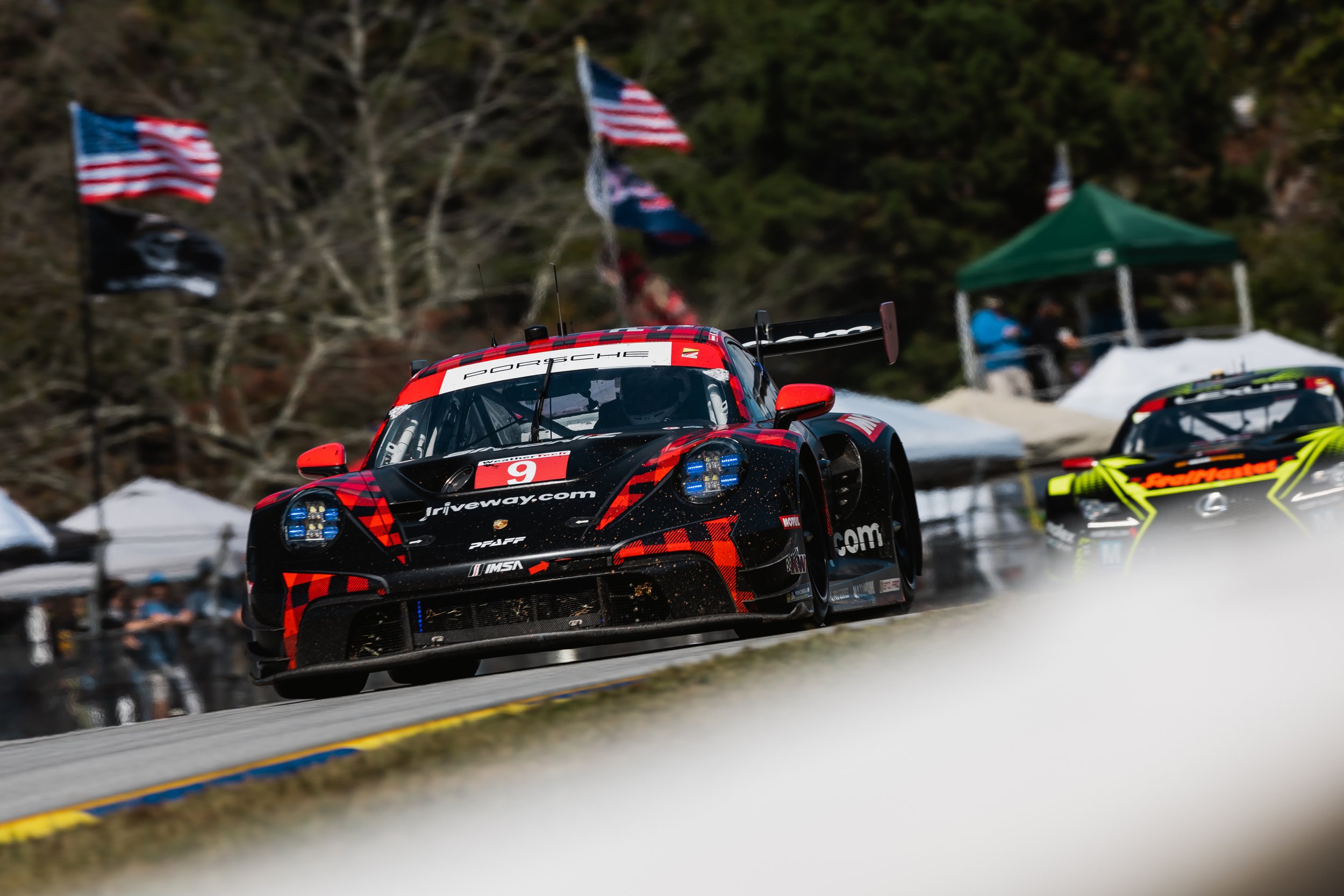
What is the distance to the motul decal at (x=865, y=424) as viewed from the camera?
26.8 ft

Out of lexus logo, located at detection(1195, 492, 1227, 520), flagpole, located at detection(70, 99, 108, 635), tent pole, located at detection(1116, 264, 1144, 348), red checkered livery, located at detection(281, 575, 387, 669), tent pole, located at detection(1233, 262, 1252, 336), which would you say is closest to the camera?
red checkered livery, located at detection(281, 575, 387, 669)

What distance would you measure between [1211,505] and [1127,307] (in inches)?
660

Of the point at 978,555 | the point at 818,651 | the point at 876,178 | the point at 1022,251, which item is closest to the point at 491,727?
the point at 818,651

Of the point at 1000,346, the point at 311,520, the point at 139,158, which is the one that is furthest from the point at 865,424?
the point at 1000,346

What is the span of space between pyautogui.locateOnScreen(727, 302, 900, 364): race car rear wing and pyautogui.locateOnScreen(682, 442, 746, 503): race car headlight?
6.73 ft

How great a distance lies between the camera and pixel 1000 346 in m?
23.5

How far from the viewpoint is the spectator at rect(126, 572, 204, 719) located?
37.3ft

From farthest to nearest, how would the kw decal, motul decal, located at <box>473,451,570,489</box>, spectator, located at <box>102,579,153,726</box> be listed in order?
spectator, located at <box>102,579,153,726</box>
the kw decal
motul decal, located at <box>473,451,570,489</box>

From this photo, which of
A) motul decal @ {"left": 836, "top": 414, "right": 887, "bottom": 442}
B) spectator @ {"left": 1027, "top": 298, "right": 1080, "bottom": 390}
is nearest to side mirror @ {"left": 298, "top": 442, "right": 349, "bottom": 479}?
motul decal @ {"left": 836, "top": 414, "right": 887, "bottom": 442}

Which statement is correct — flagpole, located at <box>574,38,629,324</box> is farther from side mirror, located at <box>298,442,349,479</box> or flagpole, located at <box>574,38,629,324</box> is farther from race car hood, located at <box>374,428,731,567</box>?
race car hood, located at <box>374,428,731,567</box>

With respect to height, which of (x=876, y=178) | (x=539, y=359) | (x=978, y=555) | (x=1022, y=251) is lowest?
(x=978, y=555)

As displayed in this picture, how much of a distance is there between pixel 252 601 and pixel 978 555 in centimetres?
986

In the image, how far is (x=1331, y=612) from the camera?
544 centimetres

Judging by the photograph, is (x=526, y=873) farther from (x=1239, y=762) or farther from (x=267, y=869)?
(x=1239, y=762)
